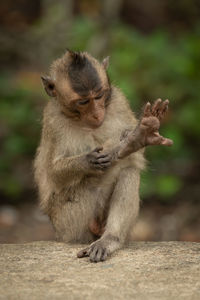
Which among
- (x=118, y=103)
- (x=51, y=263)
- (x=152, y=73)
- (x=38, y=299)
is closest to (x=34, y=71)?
(x=152, y=73)

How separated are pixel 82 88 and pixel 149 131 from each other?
0.95 meters

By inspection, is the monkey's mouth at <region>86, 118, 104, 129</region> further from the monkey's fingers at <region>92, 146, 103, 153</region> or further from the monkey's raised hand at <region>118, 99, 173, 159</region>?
the monkey's raised hand at <region>118, 99, 173, 159</region>

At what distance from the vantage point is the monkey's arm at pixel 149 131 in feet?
20.5

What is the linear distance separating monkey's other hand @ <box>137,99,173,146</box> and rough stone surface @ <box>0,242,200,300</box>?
1195 millimetres

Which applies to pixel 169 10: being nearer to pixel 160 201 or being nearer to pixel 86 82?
pixel 160 201

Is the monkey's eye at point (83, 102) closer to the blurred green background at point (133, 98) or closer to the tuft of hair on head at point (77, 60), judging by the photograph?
the tuft of hair on head at point (77, 60)

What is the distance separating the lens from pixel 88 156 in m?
6.61

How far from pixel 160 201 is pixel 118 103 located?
492cm

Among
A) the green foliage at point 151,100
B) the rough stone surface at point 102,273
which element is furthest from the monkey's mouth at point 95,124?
the green foliage at point 151,100

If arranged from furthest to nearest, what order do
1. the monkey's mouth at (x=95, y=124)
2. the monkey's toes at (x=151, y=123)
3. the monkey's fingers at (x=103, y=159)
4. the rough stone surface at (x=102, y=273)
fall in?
the monkey's mouth at (x=95, y=124) → the monkey's fingers at (x=103, y=159) → the monkey's toes at (x=151, y=123) → the rough stone surface at (x=102, y=273)

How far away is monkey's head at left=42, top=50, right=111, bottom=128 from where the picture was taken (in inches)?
263

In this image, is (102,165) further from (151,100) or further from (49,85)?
(151,100)

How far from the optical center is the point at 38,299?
4930mm

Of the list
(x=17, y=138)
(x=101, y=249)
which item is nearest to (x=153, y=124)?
(x=101, y=249)
